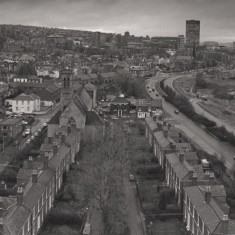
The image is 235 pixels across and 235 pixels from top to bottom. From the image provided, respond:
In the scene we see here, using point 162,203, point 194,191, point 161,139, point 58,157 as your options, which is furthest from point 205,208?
point 161,139

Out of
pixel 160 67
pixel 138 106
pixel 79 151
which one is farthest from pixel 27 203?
pixel 160 67

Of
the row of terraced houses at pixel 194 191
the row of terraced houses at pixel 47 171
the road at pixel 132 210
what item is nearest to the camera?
the row of terraced houses at pixel 194 191

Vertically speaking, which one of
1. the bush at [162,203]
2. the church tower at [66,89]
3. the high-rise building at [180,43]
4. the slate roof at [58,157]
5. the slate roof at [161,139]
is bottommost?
the bush at [162,203]

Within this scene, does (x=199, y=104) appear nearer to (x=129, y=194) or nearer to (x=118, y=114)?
(x=118, y=114)

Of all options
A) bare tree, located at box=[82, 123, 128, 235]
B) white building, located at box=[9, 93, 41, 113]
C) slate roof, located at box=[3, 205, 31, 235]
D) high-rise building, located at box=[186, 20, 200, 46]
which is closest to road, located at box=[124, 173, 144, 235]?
bare tree, located at box=[82, 123, 128, 235]

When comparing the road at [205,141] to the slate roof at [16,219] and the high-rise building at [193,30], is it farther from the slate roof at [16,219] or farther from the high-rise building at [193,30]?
Result: the high-rise building at [193,30]

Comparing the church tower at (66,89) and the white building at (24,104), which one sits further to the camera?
the white building at (24,104)

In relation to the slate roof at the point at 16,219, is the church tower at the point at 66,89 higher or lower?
higher

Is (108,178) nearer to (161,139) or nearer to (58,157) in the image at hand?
(58,157)

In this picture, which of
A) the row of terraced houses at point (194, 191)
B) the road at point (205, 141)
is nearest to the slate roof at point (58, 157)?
the row of terraced houses at point (194, 191)

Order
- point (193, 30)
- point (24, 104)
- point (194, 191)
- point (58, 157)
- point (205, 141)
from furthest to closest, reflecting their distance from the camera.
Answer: point (193, 30), point (24, 104), point (205, 141), point (58, 157), point (194, 191)
